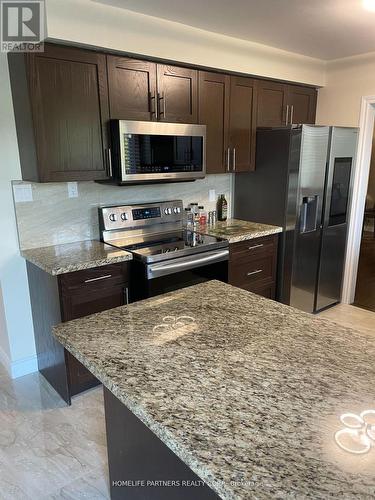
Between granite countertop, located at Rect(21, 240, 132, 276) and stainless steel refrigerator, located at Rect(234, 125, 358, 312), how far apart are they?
4.96 ft

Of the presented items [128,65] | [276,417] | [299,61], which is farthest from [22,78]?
[299,61]

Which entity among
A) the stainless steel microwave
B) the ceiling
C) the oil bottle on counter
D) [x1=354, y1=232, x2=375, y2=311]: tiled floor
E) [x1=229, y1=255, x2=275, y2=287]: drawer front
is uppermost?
the ceiling

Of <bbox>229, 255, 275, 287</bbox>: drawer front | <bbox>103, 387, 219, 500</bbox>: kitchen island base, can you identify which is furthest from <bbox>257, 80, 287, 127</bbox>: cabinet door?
<bbox>103, 387, 219, 500</bbox>: kitchen island base

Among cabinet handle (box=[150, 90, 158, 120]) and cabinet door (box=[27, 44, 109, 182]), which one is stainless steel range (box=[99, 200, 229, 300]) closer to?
cabinet door (box=[27, 44, 109, 182])

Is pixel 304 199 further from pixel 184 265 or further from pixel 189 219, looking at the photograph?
pixel 184 265

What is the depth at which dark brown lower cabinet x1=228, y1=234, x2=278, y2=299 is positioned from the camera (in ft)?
9.75

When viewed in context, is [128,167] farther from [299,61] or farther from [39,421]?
[299,61]

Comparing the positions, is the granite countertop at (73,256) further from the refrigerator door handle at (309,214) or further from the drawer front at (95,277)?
the refrigerator door handle at (309,214)

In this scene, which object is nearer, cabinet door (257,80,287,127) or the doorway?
cabinet door (257,80,287,127)

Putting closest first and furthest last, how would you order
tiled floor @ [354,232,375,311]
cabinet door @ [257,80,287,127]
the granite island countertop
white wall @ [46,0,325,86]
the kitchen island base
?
the granite island countertop, the kitchen island base, white wall @ [46,0,325,86], cabinet door @ [257,80,287,127], tiled floor @ [354,232,375,311]

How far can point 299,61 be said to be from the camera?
3387 mm

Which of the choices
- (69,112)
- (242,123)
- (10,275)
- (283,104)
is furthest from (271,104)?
(10,275)

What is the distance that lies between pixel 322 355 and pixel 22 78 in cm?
213

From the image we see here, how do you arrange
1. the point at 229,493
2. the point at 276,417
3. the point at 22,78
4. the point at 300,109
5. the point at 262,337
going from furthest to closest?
the point at 300,109 < the point at 22,78 < the point at 262,337 < the point at 276,417 < the point at 229,493
